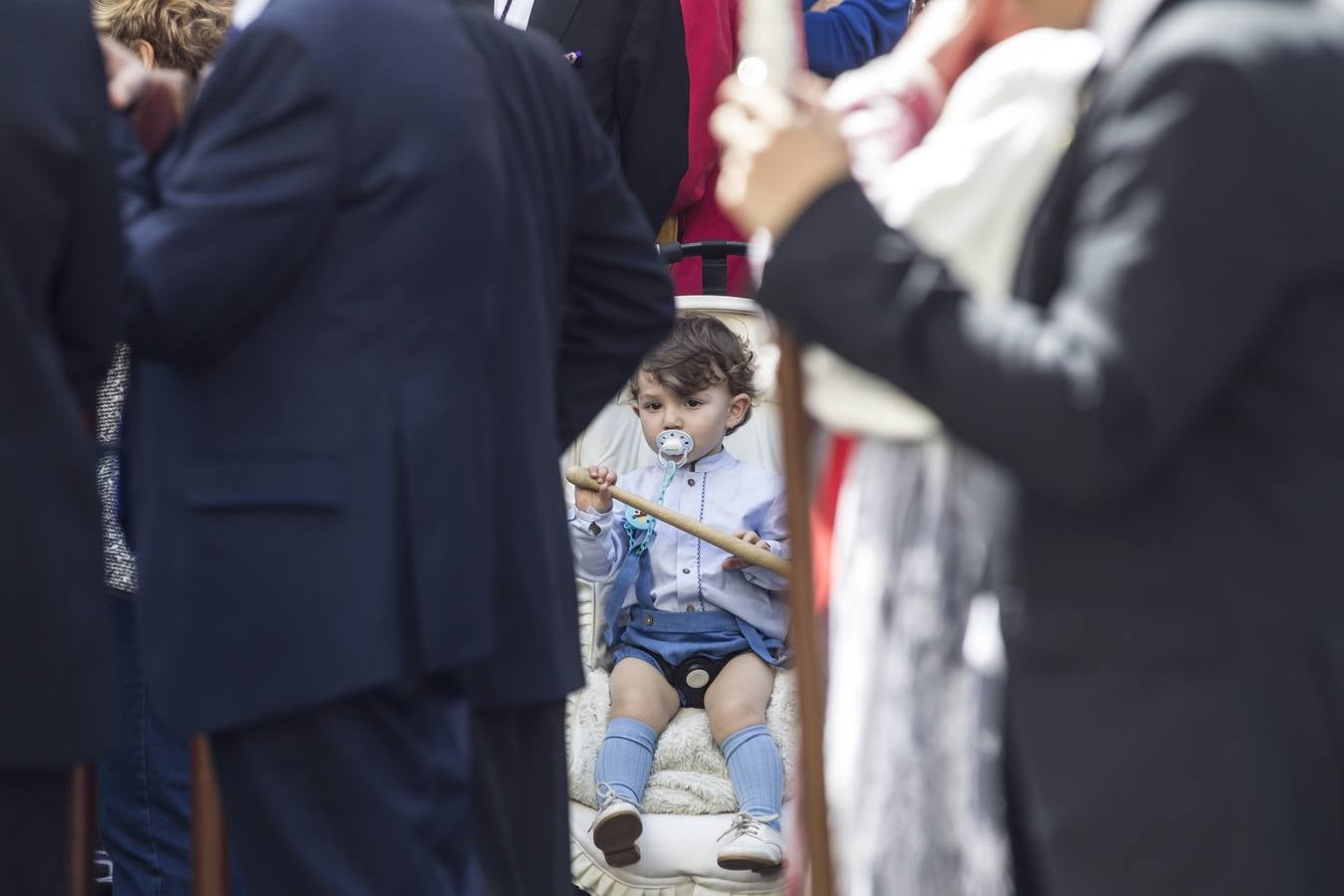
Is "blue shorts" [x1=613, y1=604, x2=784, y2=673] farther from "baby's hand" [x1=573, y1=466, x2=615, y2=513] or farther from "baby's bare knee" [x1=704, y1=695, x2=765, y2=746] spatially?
"baby's hand" [x1=573, y1=466, x2=615, y2=513]

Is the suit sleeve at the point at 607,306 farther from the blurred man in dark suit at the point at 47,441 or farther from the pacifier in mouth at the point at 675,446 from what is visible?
the pacifier in mouth at the point at 675,446

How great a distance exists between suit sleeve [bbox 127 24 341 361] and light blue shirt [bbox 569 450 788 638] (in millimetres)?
1625

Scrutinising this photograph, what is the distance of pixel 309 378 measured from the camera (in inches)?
69.7

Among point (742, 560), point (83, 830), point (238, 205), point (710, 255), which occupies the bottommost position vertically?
point (83, 830)

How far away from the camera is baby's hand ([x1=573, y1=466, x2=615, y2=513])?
3377mm

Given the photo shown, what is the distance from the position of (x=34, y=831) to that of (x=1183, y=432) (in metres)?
1.08

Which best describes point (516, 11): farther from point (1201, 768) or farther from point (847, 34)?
point (1201, 768)

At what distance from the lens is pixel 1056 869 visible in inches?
47.3

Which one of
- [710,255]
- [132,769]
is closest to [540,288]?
[132,769]

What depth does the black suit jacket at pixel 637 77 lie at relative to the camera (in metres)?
4.04

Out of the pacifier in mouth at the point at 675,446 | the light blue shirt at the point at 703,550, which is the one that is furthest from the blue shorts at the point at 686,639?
the pacifier in mouth at the point at 675,446

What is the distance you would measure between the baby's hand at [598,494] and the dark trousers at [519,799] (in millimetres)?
1287

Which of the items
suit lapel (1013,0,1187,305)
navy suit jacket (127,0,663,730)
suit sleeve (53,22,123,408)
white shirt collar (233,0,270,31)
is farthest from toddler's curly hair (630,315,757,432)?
suit lapel (1013,0,1187,305)

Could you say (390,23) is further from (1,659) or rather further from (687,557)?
(687,557)
